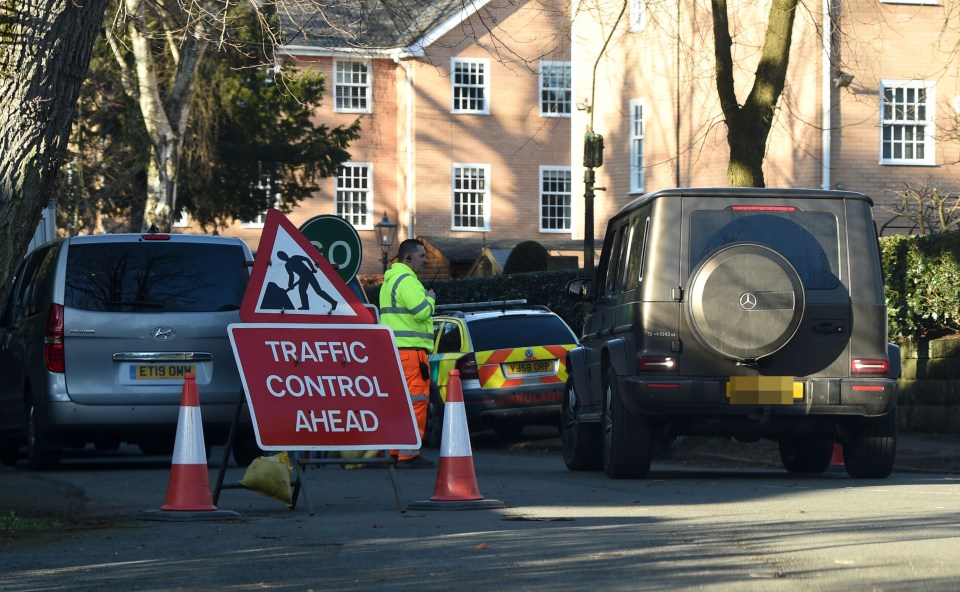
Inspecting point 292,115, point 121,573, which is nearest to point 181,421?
point 121,573

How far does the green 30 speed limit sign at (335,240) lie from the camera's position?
16.5m

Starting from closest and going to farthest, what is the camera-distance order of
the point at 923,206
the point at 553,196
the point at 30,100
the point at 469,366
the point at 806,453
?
1. the point at 30,100
2. the point at 806,453
3. the point at 469,366
4. the point at 923,206
5. the point at 553,196

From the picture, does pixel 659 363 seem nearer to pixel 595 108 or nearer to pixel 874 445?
pixel 874 445

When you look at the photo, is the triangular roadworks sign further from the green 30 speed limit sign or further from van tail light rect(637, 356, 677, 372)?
the green 30 speed limit sign

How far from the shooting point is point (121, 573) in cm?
727

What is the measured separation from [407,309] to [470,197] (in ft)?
134

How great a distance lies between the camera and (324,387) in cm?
1012

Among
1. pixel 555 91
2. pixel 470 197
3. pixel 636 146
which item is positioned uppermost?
pixel 555 91

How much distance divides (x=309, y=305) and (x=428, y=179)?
4349 centimetres

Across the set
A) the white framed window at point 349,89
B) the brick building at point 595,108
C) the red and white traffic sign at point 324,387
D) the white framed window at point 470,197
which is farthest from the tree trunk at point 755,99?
the white framed window at point 349,89

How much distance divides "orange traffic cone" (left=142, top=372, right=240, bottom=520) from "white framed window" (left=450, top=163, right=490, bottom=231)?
146ft

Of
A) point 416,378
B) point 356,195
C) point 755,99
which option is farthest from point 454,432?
point 356,195

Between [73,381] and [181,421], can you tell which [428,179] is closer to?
[73,381]

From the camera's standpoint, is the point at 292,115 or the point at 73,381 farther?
the point at 292,115
